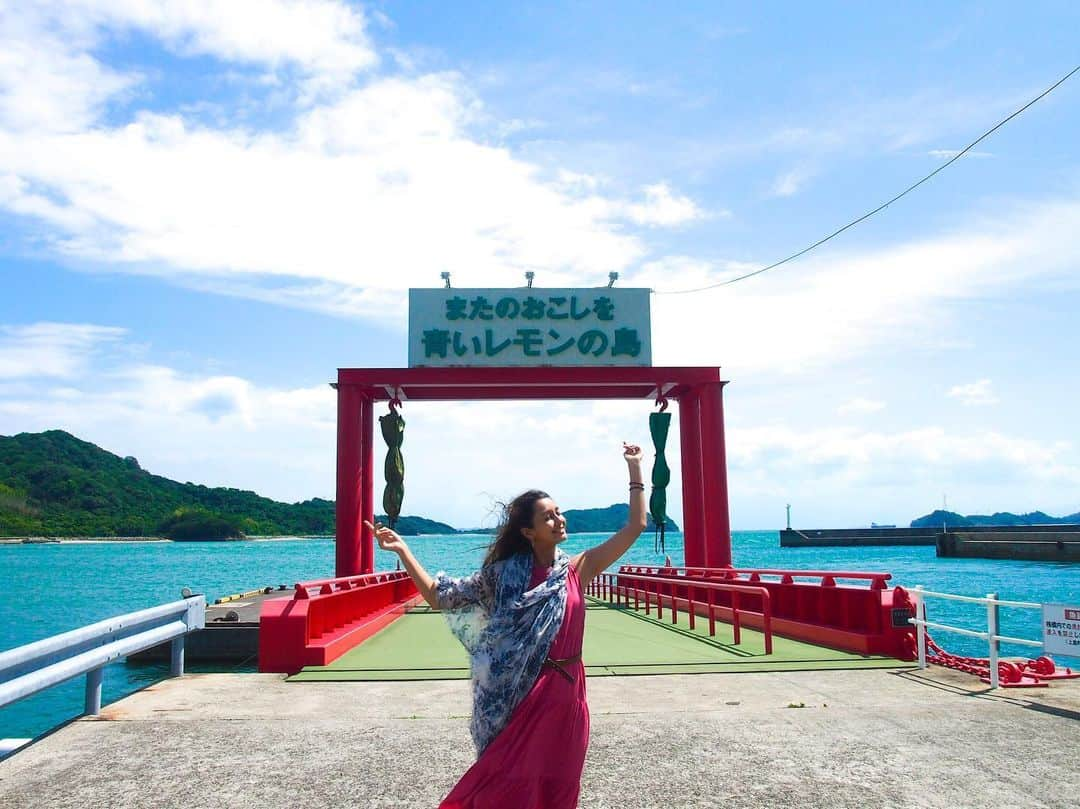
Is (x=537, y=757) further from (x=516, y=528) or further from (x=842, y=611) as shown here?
(x=842, y=611)

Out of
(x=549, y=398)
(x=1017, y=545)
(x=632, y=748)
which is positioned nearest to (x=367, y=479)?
(x=549, y=398)

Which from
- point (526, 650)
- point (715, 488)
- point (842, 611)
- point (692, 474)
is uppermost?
point (692, 474)

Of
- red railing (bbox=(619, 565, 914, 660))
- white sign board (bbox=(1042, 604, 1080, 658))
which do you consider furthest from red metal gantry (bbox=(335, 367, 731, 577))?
white sign board (bbox=(1042, 604, 1080, 658))

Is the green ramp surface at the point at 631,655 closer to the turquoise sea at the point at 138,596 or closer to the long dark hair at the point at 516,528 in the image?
the turquoise sea at the point at 138,596

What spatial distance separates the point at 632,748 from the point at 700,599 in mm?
11284

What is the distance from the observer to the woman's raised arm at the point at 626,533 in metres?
3.96

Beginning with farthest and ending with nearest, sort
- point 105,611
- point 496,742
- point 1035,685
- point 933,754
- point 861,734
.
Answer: point 105,611 → point 1035,685 → point 861,734 → point 933,754 → point 496,742

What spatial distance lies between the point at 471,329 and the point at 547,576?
13.3m

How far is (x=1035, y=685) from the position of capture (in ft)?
28.0

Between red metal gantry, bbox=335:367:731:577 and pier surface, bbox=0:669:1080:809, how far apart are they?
288 inches

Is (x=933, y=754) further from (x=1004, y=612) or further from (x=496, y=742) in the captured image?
(x=1004, y=612)

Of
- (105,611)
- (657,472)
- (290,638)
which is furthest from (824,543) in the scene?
(290,638)

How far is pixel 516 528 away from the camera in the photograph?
12.8ft

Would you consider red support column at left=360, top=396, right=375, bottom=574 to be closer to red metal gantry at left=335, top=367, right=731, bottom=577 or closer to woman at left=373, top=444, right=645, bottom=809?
red metal gantry at left=335, top=367, right=731, bottom=577
